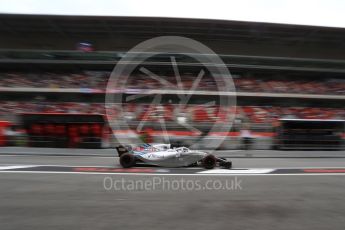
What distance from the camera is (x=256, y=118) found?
30.1 metres

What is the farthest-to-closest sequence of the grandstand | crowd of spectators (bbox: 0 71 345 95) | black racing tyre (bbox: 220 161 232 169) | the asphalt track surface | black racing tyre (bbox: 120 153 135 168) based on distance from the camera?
crowd of spectators (bbox: 0 71 345 95) < the grandstand < black racing tyre (bbox: 220 161 232 169) < black racing tyre (bbox: 120 153 135 168) < the asphalt track surface

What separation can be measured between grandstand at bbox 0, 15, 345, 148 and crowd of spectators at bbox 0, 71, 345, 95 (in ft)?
0.28

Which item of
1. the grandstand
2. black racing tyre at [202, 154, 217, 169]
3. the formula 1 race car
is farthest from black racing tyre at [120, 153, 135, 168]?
the grandstand

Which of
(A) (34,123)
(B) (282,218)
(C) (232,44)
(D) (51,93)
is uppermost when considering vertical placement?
(C) (232,44)

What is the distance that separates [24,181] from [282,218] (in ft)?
20.2

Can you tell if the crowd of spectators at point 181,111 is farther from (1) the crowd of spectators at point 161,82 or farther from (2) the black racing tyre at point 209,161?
(2) the black racing tyre at point 209,161

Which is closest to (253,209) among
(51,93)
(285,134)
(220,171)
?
(220,171)

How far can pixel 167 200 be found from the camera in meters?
7.53

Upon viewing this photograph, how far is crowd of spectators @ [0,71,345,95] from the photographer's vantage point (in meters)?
32.8

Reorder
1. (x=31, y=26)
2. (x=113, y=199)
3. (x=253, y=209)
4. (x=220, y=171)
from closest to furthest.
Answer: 1. (x=253, y=209)
2. (x=113, y=199)
3. (x=220, y=171)
4. (x=31, y=26)

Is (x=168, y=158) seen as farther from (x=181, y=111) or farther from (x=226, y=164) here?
(x=181, y=111)

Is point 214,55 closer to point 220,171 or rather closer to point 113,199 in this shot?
point 220,171
